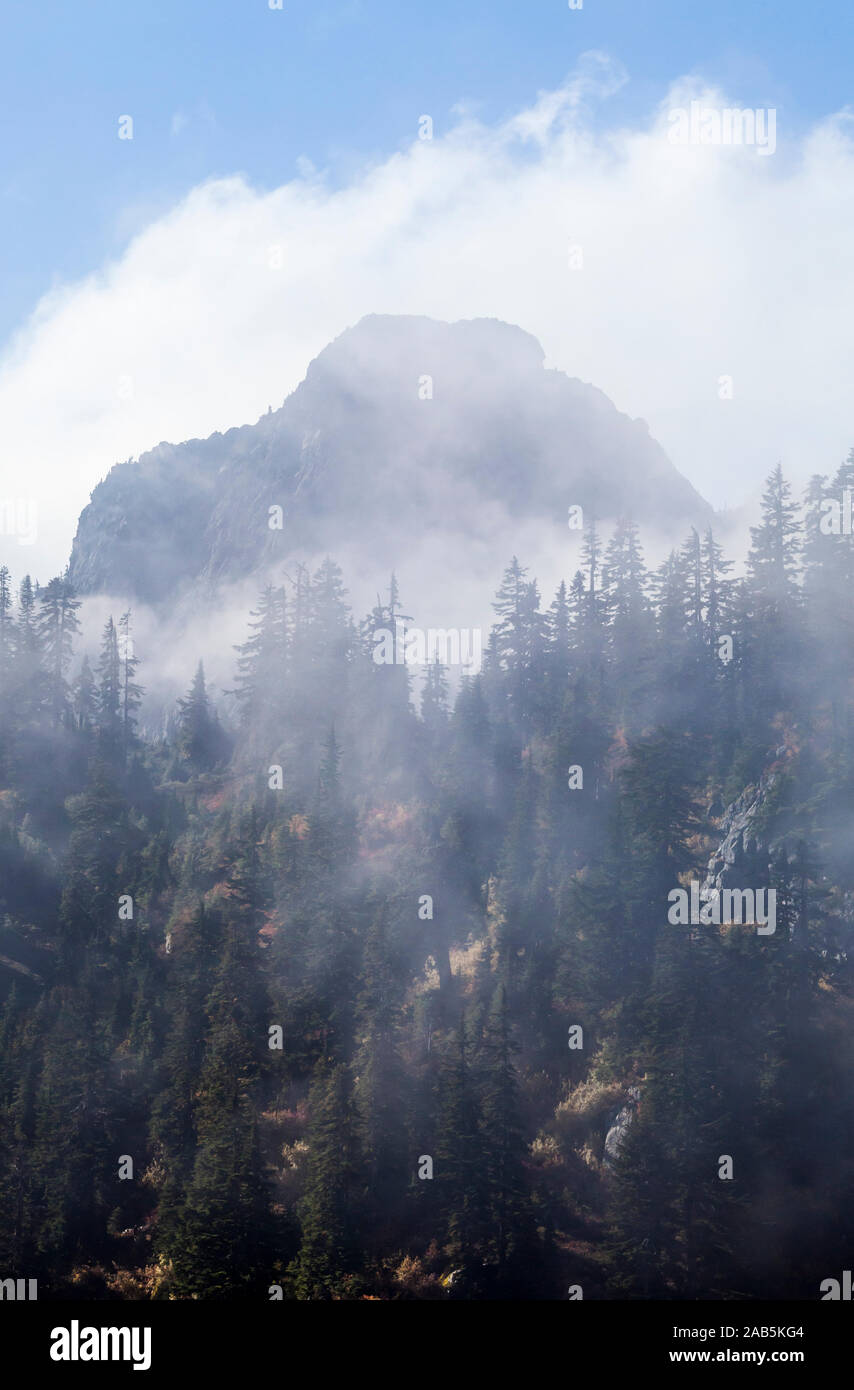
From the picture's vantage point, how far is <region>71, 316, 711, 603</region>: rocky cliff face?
513 feet

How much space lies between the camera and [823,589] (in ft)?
239

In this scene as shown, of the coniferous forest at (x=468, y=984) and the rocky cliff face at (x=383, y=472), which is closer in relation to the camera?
the coniferous forest at (x=468, y=984)

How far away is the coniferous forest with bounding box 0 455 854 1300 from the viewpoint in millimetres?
39656

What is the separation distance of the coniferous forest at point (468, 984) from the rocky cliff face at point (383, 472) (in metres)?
76.7

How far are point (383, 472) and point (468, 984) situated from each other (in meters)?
118

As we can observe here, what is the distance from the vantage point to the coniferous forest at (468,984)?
39656 mm

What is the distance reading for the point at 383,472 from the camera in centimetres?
16175

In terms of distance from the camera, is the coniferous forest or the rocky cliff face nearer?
the coniferous forest

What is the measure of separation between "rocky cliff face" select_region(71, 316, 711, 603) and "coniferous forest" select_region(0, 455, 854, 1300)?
252 feet

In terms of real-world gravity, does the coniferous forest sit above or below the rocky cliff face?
below

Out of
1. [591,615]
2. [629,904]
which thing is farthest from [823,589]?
[629,904]

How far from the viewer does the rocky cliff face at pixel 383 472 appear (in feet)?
513

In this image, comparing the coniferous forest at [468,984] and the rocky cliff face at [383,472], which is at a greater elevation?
the rocky cliff face at [383,472]
